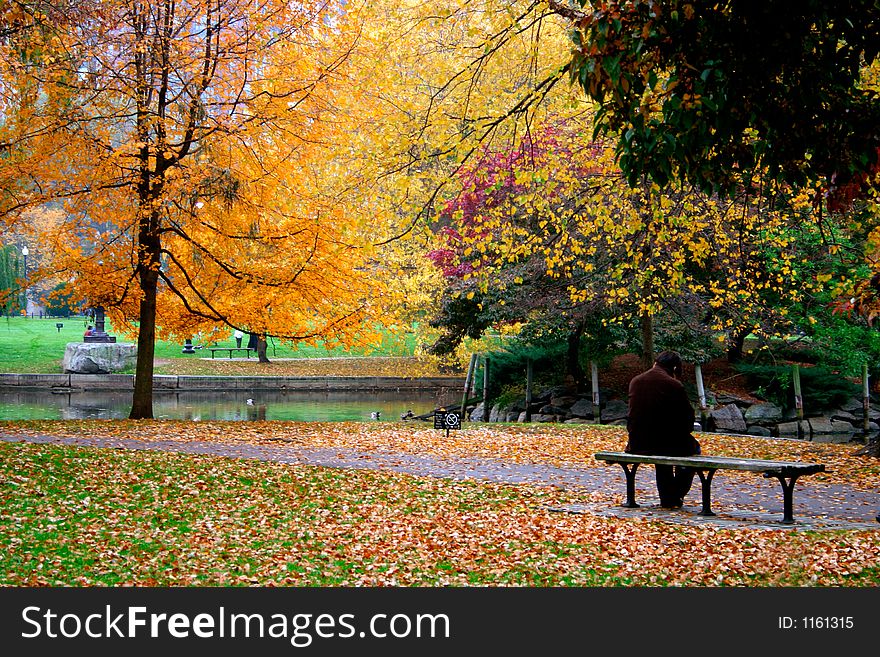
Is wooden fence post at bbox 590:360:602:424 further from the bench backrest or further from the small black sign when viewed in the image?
the bench backrest

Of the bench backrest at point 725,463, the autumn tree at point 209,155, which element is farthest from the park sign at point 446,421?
the bench backrest at point 725,463

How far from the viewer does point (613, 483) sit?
10.3 metres

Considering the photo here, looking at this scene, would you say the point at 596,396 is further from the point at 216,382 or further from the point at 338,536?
the point at 216,382

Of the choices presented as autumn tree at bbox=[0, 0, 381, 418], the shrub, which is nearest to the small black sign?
autumn tree at bbox=[0, 0, 381, 418]

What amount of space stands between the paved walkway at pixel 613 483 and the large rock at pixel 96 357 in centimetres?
2305

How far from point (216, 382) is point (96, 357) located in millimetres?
5049

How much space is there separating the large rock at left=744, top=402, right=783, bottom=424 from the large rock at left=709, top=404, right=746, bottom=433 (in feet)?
0.98

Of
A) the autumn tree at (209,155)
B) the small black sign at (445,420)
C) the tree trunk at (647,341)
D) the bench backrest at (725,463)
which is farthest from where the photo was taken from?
the tree trunk at (647,341)

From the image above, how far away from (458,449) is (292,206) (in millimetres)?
5225

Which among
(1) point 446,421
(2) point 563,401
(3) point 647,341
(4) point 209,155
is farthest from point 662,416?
(2) point 563,401

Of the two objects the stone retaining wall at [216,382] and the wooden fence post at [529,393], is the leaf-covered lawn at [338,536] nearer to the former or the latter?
the wooden fence post at [529,393]

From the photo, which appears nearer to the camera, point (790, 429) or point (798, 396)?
point (798, 396)

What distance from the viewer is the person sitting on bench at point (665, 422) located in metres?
8.32

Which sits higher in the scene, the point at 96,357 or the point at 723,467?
the point at 96,357
